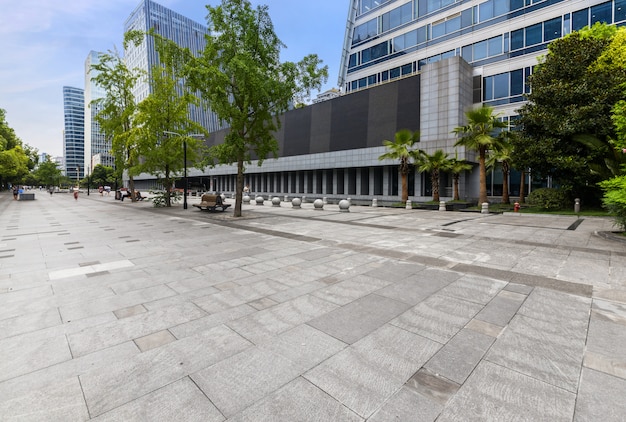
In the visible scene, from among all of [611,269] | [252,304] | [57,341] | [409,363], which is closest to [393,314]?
[409,363]

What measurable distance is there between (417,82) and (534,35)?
10708 millimetres

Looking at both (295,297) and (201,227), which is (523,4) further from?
(295,297)

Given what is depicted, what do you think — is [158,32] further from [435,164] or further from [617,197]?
[617,197]

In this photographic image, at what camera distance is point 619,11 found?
80.7 feet

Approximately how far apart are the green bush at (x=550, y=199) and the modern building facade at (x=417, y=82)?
7359mm

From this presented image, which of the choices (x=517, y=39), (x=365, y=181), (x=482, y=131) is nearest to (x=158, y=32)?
(x=365, y=181)

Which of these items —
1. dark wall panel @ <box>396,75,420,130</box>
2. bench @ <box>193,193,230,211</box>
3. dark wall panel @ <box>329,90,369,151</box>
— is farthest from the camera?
dark wall panel @ <box>329,90,369,151</box>

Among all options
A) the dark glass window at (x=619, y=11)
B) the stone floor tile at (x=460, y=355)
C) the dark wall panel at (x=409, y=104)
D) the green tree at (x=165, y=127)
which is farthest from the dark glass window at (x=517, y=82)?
the stone floor tile at (x=460, y=355)

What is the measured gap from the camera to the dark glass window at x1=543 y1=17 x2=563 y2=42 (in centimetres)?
2748

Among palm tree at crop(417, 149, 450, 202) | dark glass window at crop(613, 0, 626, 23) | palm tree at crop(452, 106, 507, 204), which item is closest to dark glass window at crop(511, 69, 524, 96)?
dark glass window at crop(613, 0, 626, 23)

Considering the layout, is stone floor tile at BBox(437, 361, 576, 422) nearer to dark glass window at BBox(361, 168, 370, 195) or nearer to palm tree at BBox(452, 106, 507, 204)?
palm tree at BBox(452, 106, 507, 204)

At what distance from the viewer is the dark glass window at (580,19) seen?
26250 mm

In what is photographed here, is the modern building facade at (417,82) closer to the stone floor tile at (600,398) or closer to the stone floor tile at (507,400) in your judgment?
the stone floor tile at (600,398)

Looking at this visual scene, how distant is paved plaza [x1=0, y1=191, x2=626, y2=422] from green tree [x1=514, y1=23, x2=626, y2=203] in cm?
1544
